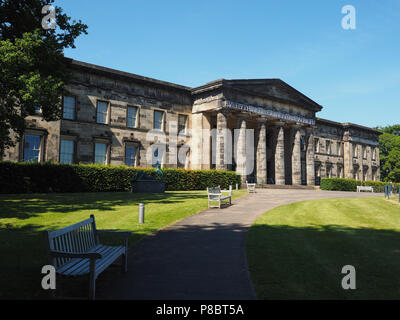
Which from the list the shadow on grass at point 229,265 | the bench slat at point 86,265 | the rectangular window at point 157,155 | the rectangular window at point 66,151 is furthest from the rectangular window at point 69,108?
the bench slat at point 86,265

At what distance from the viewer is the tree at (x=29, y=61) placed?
13312 millimetres

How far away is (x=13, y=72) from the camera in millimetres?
13469

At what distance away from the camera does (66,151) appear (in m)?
26.2

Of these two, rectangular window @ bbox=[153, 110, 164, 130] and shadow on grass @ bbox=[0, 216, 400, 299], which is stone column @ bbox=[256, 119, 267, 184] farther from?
shadow on grass @ bbox=[0, 216, 400, 299]

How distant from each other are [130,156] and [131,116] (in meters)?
4.02

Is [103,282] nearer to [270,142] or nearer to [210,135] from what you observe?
[210,135]

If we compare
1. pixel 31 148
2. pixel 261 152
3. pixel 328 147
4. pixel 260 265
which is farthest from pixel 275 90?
pixel 260 265

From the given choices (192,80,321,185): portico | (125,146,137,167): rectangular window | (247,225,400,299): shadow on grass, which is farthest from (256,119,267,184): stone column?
(247,225,400,299): shadow on grass

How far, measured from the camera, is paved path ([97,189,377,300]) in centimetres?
454

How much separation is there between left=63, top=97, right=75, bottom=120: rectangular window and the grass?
12568 mm

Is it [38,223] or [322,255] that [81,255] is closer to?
[322,255]

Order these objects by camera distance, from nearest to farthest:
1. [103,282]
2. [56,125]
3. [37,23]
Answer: [103,282]
[37,23]
[56,125]
